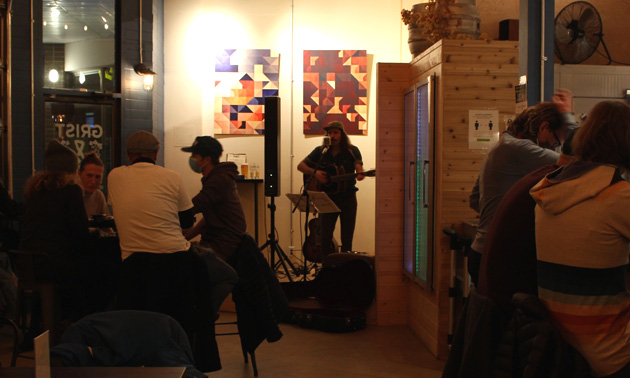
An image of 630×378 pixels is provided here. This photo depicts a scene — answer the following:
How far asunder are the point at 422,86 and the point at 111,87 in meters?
3.85

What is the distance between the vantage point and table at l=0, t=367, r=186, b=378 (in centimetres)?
185

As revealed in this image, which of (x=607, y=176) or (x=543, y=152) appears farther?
(x=543, y=152)

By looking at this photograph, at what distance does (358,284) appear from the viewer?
5.64 m

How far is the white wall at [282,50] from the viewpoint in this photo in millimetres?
8203

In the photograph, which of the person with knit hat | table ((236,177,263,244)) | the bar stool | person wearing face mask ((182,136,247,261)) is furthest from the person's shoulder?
table ((236,177,263,244))

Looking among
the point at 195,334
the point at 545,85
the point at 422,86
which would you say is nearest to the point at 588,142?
the point at 545,85

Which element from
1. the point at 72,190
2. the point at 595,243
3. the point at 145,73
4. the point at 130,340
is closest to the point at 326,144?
the point at 145,73

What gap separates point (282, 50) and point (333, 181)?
2.46 meters

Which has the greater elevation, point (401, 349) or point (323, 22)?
point (323, 22)

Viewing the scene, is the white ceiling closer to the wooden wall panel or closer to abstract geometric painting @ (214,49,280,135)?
abstract geometric painting @ (214,49,280,135)

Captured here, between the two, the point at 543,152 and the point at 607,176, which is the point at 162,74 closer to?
the point at 543,152

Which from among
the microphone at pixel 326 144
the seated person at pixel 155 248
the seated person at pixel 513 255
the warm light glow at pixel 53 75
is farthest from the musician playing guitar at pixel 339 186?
the seated person at pixel 513 255

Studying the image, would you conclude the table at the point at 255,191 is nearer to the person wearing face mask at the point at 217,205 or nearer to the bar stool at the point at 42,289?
the person wearing face mask at the point at 217,205

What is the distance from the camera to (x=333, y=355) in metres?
4.76
